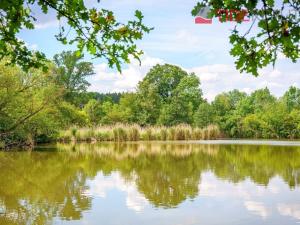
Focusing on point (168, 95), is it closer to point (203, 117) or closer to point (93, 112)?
point (203, 117)

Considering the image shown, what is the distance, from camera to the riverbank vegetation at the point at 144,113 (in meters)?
23.6

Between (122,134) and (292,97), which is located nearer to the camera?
(122,134)

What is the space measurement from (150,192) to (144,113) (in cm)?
3237

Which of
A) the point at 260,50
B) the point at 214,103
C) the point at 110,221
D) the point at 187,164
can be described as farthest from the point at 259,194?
the point at 214,103

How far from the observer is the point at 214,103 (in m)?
44.0

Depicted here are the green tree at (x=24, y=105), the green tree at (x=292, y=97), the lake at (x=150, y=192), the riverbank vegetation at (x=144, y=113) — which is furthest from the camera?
the green tree at (x=292, y=97)

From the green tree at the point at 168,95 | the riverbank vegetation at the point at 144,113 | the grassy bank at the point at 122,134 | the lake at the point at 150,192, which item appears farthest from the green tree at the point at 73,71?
the lake at the point at 150,192

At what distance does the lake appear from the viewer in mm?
7480

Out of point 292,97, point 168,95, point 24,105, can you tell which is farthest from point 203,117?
point 24,105

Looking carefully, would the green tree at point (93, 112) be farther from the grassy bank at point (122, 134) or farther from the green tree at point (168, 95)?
the grassy bank at point (122, 134)

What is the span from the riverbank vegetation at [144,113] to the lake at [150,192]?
7.94m

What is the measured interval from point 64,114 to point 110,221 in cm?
2125

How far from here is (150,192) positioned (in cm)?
983

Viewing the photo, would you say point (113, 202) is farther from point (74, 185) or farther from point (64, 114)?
point (64, 114)
